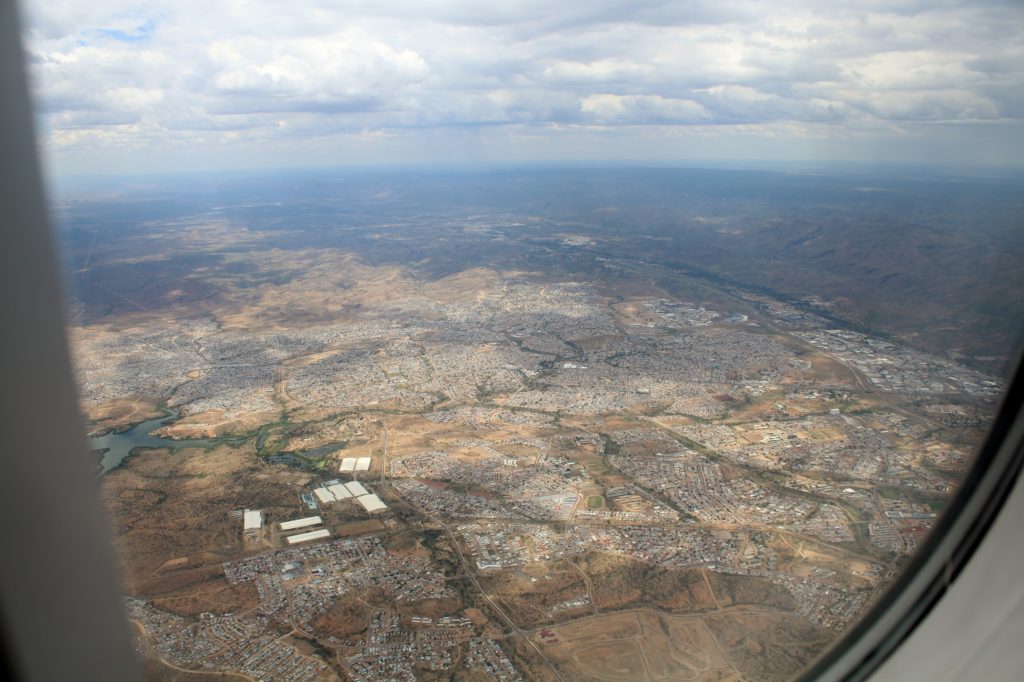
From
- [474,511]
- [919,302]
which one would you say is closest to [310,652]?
[474,511]

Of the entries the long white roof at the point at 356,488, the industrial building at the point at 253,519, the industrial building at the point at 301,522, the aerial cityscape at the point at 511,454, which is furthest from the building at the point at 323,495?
the industrial building at the point at 253,519

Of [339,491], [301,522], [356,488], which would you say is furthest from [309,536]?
[356,488]

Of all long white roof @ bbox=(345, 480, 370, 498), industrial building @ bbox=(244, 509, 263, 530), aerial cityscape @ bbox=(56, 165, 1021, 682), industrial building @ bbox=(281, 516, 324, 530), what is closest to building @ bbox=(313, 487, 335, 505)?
aerial cityscape @ bbox=(56, 165, 1021, 682)

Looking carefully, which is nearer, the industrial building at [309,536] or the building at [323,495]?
the industrial building at [309,536]

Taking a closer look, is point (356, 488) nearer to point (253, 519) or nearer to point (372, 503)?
point (372, 503)

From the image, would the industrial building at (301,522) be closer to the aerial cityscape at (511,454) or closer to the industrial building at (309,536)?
the aerial cityscape at (511,454)

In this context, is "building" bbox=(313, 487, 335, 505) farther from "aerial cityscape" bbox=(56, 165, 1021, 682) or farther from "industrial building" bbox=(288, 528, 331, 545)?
"industrial building" bbox=(288, 528, 331, 545)
